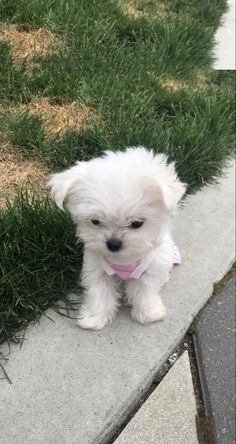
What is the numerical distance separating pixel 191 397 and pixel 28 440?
0.74 m

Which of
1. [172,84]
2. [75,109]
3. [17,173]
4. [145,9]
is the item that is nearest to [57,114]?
[75,109]

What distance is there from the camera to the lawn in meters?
2.86

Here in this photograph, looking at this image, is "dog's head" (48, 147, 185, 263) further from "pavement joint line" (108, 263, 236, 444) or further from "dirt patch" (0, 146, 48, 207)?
"dirt patch" (0, 146, 48, 207)

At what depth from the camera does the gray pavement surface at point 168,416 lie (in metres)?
2.35

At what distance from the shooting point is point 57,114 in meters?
3.85

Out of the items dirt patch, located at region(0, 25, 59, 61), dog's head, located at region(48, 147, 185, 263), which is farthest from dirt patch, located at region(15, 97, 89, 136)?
dog's head, located at region(48, 147, 185, 263)

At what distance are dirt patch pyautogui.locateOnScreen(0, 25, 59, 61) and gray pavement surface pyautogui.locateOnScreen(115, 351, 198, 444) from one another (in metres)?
2.65

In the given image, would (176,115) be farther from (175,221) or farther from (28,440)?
(28,440)

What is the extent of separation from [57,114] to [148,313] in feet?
5.51

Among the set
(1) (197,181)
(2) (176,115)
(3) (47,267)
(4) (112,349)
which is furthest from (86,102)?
(4) (112,349)

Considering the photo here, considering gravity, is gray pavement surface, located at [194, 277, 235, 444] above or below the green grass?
below

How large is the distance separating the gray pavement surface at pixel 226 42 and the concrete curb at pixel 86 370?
3028 mm

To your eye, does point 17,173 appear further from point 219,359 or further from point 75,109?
point 219,359

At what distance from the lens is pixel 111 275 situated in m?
2.75
